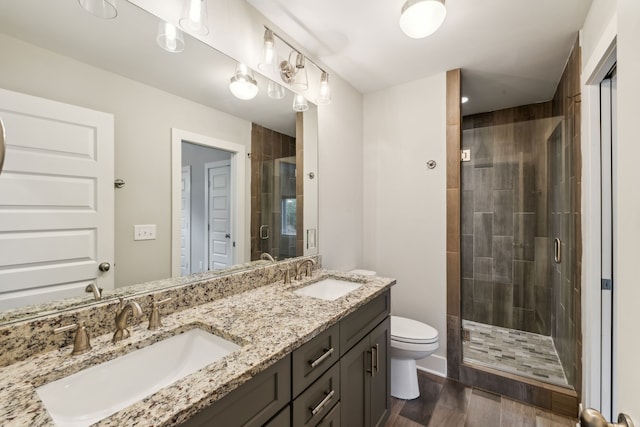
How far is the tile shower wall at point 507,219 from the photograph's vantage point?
277 centimetres

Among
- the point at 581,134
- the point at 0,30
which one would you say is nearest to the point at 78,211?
the point at 0,30

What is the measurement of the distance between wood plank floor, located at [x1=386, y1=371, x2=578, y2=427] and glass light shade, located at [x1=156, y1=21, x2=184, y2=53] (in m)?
2.31

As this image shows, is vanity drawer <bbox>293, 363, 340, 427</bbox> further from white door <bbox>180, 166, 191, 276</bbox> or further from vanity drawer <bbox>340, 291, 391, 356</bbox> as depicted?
white door <bbox>180, 166, 191, 276</bbox>

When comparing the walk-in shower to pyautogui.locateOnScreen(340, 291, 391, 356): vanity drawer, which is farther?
the walk-in shower

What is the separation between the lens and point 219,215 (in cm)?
145

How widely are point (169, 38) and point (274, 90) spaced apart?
64 cm

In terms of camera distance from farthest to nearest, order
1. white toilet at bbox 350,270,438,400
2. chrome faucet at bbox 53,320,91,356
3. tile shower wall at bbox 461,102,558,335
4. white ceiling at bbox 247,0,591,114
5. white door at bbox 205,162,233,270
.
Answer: tile shower wall at bbox 461,102,558,335 < white toilet at bbox 350,270,438,400 < white ceiling at bbox 247,0,591,114 < white door at bbox 205,162,233,270 < chrome faucet at bbox 53,320,91,356

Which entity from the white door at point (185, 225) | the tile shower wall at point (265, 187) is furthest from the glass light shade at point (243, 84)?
the white door at point (185, 225)

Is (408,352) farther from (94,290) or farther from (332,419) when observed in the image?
(94,290)

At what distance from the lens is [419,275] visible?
7.68ft

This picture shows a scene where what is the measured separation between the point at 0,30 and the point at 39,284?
764 mm

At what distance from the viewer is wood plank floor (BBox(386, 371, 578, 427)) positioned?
171cm

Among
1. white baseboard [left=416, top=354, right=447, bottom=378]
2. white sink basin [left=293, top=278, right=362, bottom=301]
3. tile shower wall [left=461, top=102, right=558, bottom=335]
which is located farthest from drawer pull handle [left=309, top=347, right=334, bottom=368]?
tile shower wall [left=461, top=102, right=558, bottom=335]

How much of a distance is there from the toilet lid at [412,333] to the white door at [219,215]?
1.24 m
